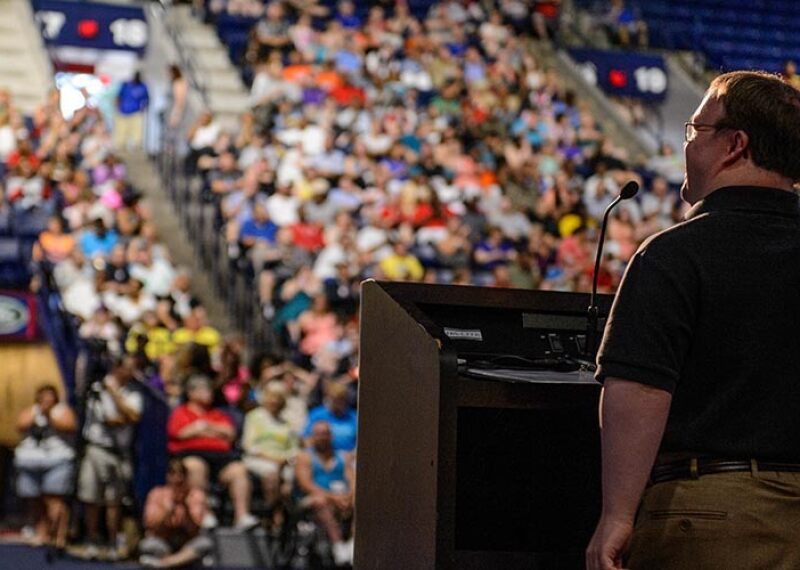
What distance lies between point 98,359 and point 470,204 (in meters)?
4.64

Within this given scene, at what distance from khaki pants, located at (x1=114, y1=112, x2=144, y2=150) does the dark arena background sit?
0.03m

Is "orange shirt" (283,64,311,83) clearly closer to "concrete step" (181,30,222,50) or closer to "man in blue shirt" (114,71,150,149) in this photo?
"man in blue shirt" (114,71,150,149)

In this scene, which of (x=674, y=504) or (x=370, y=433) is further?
(x=370, y=433)

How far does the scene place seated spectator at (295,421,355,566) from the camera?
8.51 m

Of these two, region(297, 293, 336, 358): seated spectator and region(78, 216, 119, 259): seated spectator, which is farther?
region(78, 216, 119, 259): seated spectator

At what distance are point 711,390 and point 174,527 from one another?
617 cm

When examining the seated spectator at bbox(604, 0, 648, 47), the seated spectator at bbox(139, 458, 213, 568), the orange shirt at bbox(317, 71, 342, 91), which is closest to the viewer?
the seated spectator at bbox(139, 458, 213, 568)

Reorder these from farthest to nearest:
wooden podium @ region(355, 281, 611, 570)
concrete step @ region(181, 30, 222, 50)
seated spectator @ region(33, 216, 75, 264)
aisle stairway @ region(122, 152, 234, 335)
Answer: concrete step @ region(181, 30, 222, 50), aisle stairway @ region(122, 152, 234, 335), seated spectator @ region(33, 216, 75, 264), wooden podium @ region(355, 281, 611, 570)

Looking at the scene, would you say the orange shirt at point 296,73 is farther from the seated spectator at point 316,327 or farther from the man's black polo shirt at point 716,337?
the man's black polo shirt at point 716,337

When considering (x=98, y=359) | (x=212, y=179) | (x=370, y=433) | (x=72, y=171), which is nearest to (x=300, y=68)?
(x=212, y=179)

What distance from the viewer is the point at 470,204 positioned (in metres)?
12.8

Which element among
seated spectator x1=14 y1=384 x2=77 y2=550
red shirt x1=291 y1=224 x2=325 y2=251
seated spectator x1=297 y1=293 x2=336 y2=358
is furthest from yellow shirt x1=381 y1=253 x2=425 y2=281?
seated spectator x1=14 y1=384 x2=77 y2=550

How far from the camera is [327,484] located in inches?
340

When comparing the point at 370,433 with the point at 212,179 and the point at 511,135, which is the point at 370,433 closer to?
the point at 212,179
